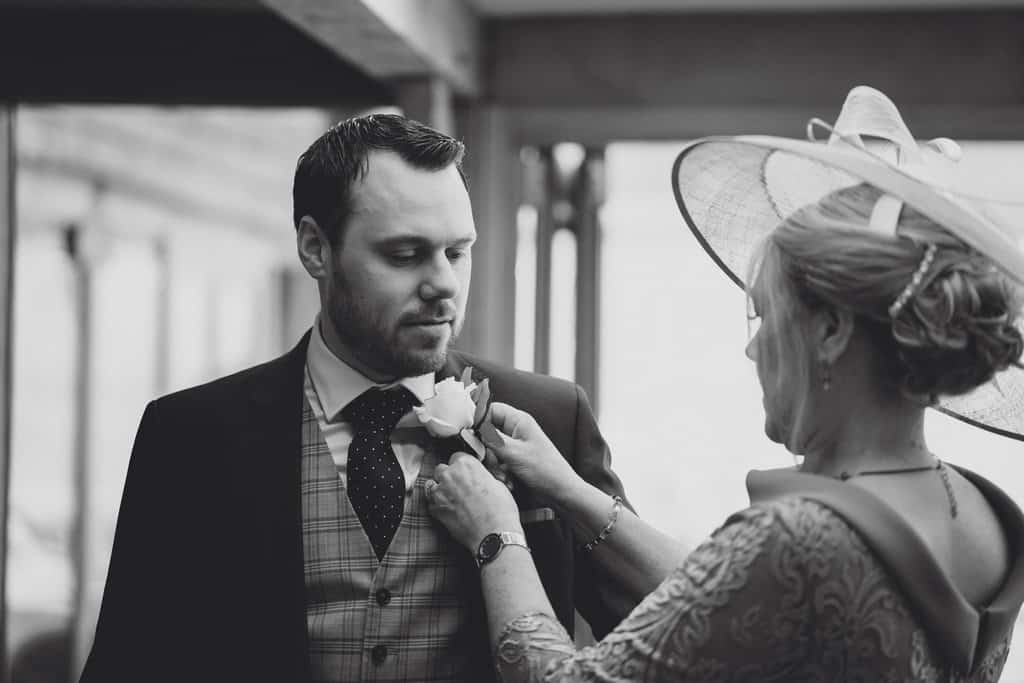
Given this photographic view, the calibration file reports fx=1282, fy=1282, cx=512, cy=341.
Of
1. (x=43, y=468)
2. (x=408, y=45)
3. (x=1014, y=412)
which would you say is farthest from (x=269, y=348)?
(x=1014, y=412)

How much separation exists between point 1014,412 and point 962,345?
0.32m

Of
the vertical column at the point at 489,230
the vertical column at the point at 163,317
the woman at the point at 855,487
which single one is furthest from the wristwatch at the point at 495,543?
the vertical column at the point at 163,317

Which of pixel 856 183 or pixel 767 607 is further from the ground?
pixel 856 183

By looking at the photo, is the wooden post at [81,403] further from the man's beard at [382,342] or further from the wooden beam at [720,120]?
the man's beard at [382,342]

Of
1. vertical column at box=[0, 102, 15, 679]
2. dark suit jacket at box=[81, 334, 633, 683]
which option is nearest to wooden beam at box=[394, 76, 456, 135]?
vertical column at box=[0, 102, 15, 679]

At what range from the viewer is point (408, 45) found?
→ 3.74 metres

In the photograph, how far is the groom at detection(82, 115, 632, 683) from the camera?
1718mm

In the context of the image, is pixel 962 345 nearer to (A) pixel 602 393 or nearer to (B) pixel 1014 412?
(B) pixel 1014 412

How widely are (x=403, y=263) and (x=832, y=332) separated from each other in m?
0.65

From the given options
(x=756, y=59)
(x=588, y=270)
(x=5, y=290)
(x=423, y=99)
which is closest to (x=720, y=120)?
(x=756, y=59)

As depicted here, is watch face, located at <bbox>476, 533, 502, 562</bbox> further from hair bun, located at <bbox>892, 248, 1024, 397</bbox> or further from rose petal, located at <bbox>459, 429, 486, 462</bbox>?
hair bun, located at <bbox>892, 248, 1024, 397</bbox>

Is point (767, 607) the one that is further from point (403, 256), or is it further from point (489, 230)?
point (489, 230)

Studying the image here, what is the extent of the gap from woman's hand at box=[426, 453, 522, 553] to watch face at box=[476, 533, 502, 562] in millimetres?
11

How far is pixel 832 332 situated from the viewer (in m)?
1.37
